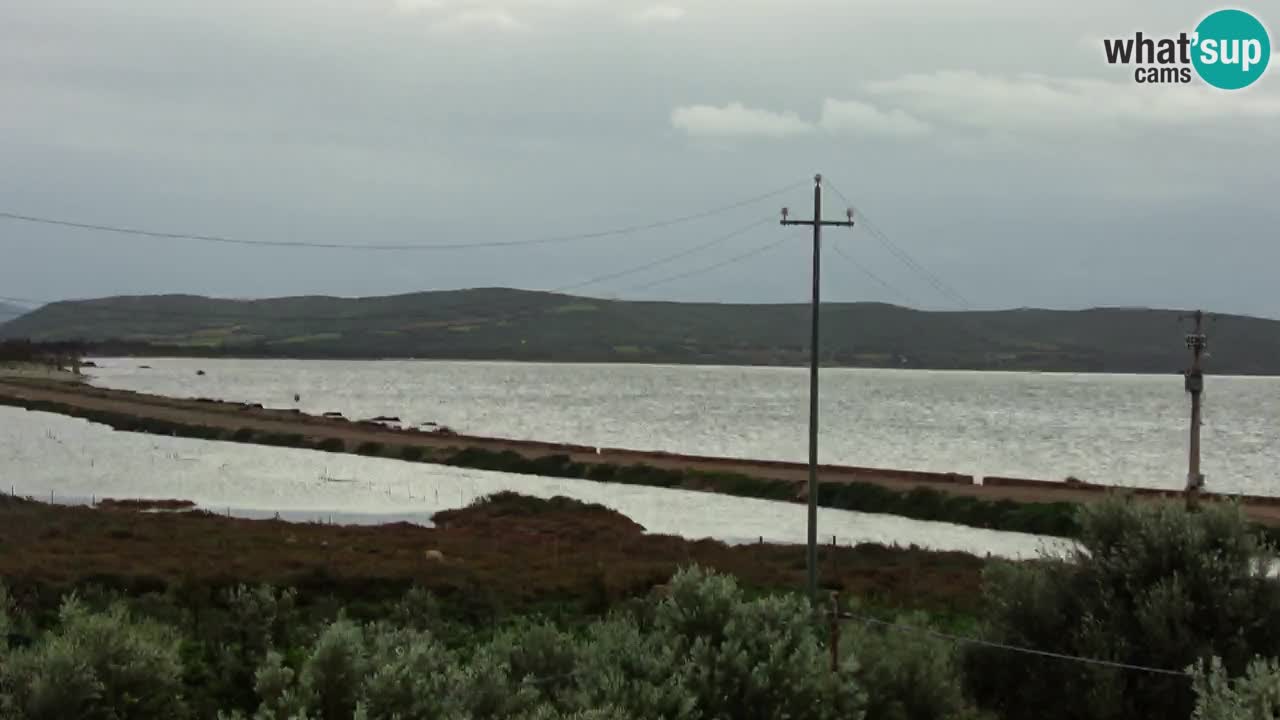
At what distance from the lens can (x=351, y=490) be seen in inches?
2849

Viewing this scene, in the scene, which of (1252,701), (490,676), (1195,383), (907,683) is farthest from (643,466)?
(1252,701)

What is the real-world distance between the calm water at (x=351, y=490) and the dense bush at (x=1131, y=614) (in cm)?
3068

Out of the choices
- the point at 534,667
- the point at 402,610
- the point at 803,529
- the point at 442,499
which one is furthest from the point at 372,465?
the point at 534,667

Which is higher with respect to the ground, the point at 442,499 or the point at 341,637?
the point at 341,637

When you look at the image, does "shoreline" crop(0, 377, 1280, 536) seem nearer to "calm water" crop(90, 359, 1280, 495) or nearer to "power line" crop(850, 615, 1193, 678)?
"calm water" crop(90, 359, 1280, 495)

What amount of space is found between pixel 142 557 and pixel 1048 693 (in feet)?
88.1

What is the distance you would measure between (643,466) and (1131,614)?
65521 mm

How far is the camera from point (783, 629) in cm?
1471

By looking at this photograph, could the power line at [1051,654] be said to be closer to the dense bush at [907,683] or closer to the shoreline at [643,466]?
the dense bush at [907,683]

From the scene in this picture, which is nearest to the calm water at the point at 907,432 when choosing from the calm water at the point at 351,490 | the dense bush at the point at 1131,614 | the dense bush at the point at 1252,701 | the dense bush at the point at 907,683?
the calm water at the point at 351,490

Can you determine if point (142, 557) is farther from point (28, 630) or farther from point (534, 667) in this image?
point (534, 667)

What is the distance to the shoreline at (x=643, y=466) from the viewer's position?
2520 inches

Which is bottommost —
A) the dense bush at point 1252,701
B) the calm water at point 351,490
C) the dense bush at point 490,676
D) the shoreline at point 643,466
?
the calm water at point 351,490

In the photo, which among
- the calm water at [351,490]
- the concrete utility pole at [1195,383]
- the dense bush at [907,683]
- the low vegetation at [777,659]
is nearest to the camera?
the low vegetation at [777,659]
